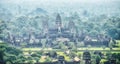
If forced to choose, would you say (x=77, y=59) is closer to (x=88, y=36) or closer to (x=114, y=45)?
(x=114, y=45)

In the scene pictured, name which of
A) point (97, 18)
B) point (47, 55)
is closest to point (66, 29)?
point (47, 55)

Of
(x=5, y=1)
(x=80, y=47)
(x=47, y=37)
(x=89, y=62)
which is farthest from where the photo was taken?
(x=5, y=1)

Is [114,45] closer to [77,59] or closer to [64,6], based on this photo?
[77,59]

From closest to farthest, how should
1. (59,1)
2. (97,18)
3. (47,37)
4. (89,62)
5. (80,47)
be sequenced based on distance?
(89,62) → (80,47) → (47,37) → (97,18) → (59,1)

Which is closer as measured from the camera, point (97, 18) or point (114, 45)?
point (114, 45)

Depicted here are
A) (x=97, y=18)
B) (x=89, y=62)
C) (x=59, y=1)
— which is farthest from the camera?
(x=59, y=1)

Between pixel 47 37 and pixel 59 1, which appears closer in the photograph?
pixel 47 37

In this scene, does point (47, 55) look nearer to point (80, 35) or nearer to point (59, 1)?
point (80, 35)

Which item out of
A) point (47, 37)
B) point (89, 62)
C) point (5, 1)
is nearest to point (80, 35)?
point (47, 37)

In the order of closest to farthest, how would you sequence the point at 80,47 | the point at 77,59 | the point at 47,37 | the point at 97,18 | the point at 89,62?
the point at 89,62 → the point at 77,59 → the point at 80,47 → the point at 47,37 → the point at 97,18
